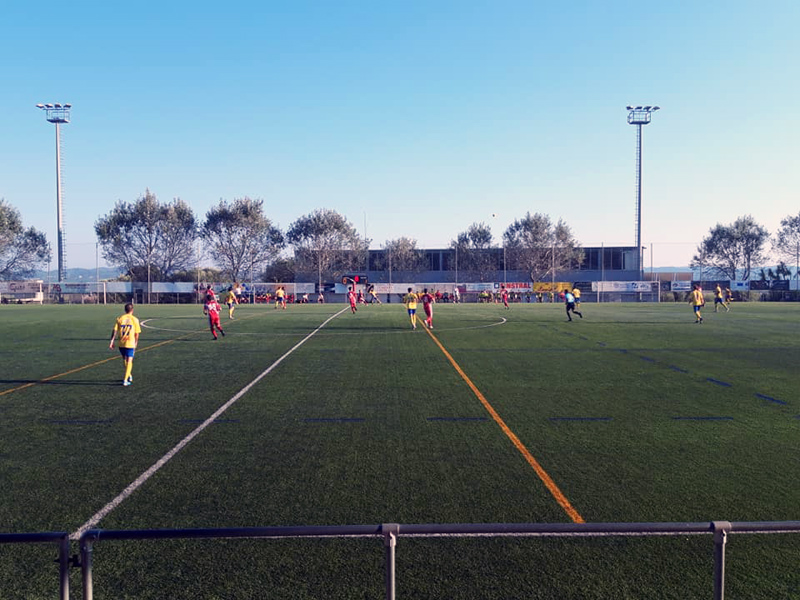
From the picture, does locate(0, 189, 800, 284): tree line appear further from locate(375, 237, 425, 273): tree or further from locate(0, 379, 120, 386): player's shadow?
locate(0, 379, 120, 386): player's shadow

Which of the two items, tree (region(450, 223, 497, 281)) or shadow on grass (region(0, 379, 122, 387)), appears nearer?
shadow on grass (region(0, 379, 122, 387))

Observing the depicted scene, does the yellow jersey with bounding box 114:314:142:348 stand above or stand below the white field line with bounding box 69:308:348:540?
above

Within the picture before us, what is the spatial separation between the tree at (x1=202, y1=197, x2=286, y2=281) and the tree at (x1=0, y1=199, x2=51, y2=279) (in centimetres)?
2136

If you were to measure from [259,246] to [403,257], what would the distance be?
19.7m

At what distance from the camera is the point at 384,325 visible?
93.0ft

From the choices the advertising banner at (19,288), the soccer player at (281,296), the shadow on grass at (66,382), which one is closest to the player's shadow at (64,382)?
the shadow on grass at (66,382)

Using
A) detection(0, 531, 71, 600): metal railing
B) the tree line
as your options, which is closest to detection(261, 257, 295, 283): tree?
the tree line

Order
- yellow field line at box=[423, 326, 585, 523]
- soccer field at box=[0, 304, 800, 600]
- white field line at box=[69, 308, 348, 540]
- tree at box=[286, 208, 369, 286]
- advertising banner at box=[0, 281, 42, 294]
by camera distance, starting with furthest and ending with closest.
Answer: tree at box=[286, 208, 369, 286], advertising banner at box=[0, 281, 42, 294], yellow field line at box=[423, 326, 585, 523], white field line at box=[69, 308, 348, 540], soccer field at box=[0, 304, 800, 600]

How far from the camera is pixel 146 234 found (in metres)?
78.6

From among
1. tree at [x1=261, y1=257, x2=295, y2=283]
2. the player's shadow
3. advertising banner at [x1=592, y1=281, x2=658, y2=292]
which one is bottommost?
the player's shadow

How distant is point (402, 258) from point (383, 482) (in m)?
74.4

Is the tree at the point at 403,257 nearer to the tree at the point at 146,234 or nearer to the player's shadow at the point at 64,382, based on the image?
the tree at the point at 146,234

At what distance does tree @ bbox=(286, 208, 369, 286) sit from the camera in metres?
80.1

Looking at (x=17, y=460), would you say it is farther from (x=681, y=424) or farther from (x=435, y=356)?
(x=435, y=356)
